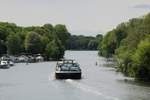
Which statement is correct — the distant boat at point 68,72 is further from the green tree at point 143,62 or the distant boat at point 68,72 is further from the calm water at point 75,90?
the green tree at point 143,62

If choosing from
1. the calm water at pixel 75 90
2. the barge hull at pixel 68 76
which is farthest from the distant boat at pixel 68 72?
the calm water at pixel 75 90

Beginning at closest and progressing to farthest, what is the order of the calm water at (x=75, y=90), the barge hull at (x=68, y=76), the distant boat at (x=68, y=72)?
the calm water at (x=75, y=90) < the barge hull at (x=68, y=76) < the distant boat at (x=68, y=72)

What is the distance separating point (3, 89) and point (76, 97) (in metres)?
19.8

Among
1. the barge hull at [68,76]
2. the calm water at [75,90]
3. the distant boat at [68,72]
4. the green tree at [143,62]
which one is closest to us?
the calm water at [75,90]

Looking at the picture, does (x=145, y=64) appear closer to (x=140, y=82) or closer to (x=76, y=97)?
(x=140, y=82)

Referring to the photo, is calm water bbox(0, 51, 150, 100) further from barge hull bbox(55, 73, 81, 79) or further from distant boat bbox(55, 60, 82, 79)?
distant boat bbox(55, 60, 82, 79)

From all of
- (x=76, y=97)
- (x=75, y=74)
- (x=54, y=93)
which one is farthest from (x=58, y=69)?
(x=76, y=97)

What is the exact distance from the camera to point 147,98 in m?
72.7

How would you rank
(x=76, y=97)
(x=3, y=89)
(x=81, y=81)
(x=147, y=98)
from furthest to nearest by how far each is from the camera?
1. (x=81, y=81)
2. (x=3, y=89)
3. (x=76, y=97)
4. (x=147, y=98)

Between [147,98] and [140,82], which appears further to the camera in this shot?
[140,82]

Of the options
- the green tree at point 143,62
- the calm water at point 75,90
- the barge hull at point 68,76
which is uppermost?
the green tree at point 143,62

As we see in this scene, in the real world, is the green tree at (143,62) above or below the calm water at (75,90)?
above

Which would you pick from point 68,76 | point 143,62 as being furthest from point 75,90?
point 68,76

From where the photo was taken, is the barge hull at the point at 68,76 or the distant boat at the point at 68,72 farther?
the distant boat at the point at 68,72
